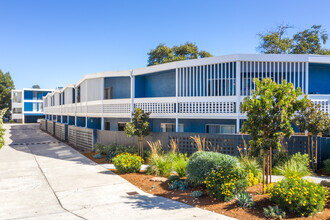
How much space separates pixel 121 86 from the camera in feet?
62.0

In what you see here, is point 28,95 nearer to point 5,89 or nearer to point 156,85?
point 5,89

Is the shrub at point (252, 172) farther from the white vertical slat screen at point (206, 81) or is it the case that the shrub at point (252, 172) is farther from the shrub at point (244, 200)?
the white vertical slat screen at point (206, 81)

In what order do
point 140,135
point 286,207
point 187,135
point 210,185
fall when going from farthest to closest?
point 140,135 → point 187,135 → point 210,185 → point 286,207

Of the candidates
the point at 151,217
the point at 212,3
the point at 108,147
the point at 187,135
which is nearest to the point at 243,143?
the point at 187,135

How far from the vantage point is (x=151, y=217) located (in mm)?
5953

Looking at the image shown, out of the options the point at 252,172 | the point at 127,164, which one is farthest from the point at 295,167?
the point at 127,164

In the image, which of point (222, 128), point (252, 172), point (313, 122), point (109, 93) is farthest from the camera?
point (109, 93)

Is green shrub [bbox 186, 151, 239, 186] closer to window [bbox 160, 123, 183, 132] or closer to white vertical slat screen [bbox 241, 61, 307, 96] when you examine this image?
white vertical slat screen [bbox 241, 61, 307, 96]

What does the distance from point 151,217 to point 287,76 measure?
36.5ft

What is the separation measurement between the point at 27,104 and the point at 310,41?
56.3 meters

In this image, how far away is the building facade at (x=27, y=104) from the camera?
55.5 meters

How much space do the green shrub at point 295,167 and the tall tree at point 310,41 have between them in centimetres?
2748

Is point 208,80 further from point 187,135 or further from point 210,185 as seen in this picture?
point 210,185

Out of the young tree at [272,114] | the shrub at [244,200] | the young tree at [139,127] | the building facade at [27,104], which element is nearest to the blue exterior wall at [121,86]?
the young tree at [139,127]
